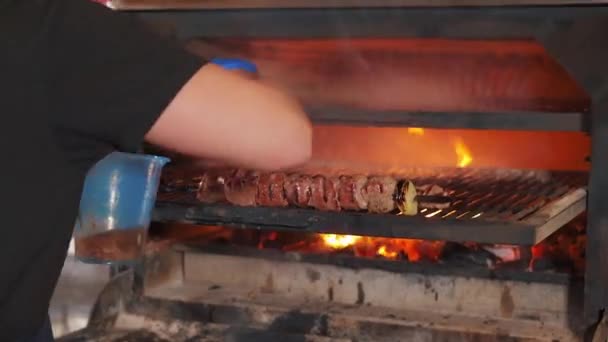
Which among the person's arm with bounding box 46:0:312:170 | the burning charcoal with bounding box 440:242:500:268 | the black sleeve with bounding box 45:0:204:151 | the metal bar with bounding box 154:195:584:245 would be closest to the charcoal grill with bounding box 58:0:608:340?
the metal bar with bounding box 154:195:584:245

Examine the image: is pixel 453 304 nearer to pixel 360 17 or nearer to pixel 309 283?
pixel 309 283

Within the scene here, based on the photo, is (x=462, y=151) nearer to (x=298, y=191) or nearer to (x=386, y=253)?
(x=386, y=253)

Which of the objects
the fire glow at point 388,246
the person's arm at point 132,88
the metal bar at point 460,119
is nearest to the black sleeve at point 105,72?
the person's arm at point 132,88

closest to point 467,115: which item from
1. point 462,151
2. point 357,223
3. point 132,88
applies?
point 357,223

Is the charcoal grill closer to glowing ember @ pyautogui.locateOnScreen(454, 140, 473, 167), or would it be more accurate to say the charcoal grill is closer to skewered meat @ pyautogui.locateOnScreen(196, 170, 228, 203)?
skewered meat @ pyautogui.locateOnScreen(196, 170, 228, 203)

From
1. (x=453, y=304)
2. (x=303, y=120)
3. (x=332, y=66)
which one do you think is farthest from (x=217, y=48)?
(x=303, y=120)

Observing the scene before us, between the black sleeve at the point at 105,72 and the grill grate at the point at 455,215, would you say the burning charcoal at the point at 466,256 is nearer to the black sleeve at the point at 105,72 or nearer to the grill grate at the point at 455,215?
the grill grate at the point at 455,215

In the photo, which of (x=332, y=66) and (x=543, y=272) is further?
(x=332, y=66)
